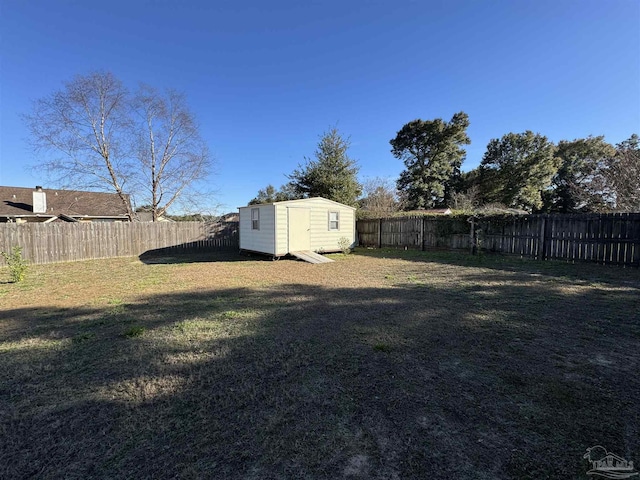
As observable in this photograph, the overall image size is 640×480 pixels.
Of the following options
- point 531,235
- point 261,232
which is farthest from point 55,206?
point 531,235

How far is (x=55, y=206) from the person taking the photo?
67.9ft

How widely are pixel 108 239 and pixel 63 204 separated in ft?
45.4

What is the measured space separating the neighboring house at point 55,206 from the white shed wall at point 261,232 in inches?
484

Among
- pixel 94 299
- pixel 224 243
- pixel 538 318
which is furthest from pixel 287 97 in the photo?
pixel 538 318

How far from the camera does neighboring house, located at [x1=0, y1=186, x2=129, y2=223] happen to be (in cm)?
1888

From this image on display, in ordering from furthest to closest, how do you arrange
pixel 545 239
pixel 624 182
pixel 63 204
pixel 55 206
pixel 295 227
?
pixel 63 204
pixel 55 206
pixel 624 182
pixel 295 227
pixel 545 239

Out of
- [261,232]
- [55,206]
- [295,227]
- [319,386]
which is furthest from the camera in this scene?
[55,206]

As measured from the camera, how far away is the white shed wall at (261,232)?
10.8 meters

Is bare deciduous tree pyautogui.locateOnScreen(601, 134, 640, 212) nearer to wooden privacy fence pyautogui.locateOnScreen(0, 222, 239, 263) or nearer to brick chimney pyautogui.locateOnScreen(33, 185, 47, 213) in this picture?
wooden privacy fence pyautogui.locateOnScreen(0, 222, 239, 263)

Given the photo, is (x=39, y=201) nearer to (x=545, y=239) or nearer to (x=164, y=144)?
(x=164, y=144)

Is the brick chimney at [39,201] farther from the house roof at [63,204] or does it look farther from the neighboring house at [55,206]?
the house roof at [63,204]

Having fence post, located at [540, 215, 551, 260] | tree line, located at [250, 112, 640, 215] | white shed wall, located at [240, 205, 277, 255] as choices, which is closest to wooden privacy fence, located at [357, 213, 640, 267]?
fence post, located at [540, 215, 551, 260]

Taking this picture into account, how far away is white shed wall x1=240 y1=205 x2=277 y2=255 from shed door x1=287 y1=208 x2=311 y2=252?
2.28ft

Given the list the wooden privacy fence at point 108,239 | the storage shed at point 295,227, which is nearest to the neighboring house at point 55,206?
the wooden privacy fence at point 108,239
